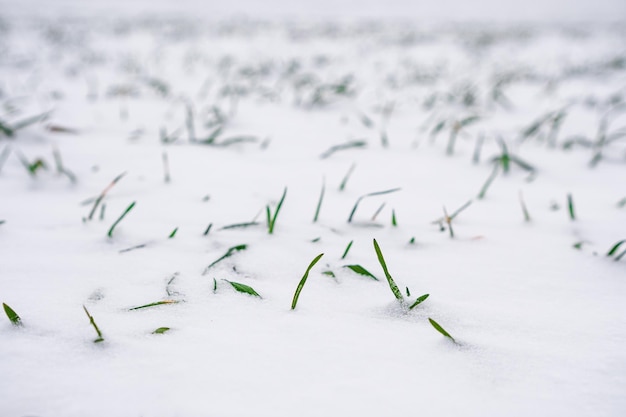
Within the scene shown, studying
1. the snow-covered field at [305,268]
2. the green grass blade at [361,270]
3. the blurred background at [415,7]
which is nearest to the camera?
the snow-covered field at [305,268]

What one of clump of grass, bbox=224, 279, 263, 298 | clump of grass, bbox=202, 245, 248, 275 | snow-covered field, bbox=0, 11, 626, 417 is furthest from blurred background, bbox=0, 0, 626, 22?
clump of grass, bbox=224, 279, 263, 298

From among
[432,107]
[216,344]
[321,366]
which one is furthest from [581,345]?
[432,107]

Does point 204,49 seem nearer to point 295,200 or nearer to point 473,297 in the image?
point 295,200

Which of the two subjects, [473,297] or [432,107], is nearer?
[473,297]

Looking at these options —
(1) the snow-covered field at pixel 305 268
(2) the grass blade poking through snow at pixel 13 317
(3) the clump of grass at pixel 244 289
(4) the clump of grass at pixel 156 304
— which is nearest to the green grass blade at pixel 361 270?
(1) the snow-covered field at pixel 305 268

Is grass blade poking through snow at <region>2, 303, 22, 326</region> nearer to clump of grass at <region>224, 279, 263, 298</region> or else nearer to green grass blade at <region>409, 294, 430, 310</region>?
clump of grass at <region>224, 279, 263, 298</region>

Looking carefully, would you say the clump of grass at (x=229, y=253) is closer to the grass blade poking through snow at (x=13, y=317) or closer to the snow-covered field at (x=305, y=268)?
the snow-covered field at (x=305, y=268)

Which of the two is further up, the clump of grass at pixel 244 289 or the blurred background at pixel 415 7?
the blurred background at pixel 415 7

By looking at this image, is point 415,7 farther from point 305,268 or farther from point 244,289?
point 244,289

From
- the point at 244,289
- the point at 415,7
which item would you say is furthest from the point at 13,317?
the point at 415,7
